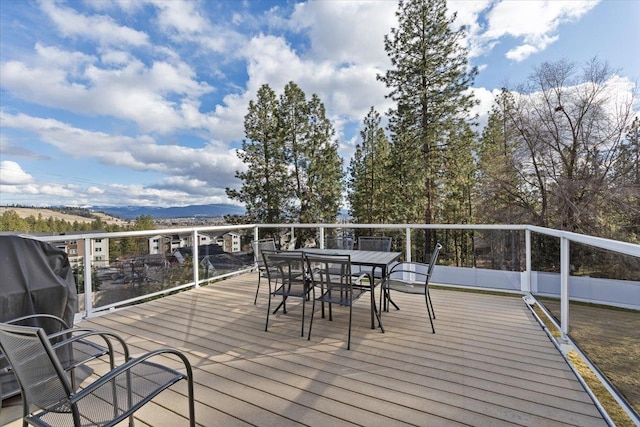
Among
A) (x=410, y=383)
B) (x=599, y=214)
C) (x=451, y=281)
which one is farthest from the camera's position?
(x=599, y=214)

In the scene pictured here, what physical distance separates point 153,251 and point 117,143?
22527 mm

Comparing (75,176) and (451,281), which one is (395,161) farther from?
(75,176)

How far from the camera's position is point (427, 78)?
1418 centimetres

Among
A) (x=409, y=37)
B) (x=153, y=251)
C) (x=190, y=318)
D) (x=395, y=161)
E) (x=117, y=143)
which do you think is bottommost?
(x=190, y=318)

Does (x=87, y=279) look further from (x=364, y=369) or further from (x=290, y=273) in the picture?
(x=364, y=369)

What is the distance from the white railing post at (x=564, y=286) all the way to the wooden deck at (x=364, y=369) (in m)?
0.27

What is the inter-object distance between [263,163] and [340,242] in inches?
498

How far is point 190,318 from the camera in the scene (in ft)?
12.8

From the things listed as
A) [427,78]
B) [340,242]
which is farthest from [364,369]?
[427,78]

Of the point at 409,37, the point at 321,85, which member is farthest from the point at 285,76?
the point at 409,37

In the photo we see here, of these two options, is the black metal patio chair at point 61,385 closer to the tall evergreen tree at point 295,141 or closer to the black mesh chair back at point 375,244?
the black mesh chair back at point 375,244

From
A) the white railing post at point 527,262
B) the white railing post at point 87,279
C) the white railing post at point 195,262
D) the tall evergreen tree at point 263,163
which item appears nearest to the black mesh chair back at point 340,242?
the white railing post at point 195,262

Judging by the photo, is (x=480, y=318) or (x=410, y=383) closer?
(x=410, y=383)

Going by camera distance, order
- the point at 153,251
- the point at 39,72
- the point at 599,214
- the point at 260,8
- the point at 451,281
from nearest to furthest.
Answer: the point at 153,251, the point at 451,281, the point at 260,8, the point at 599,214, the point at 39,72
